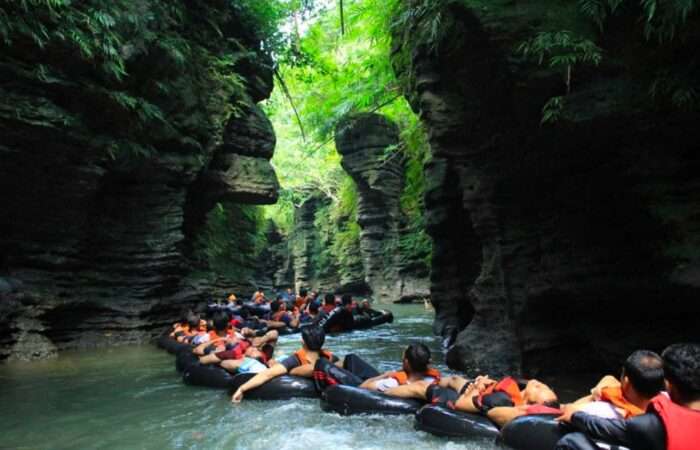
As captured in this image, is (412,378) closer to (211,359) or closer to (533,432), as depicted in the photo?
(533,432)

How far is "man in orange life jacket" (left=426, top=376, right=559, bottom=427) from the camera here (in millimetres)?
4570

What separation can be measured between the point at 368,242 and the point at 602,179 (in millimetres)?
21365

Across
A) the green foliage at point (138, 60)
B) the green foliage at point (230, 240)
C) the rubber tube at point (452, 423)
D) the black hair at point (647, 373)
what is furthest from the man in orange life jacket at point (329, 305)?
the black hair at point (647, 373)

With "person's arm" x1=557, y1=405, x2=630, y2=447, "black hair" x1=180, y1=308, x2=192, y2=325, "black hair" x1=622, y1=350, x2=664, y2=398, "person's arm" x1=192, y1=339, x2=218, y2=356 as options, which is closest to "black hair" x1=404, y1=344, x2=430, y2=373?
"person's arm" x1=557, y1=405, x2=630, y2=447

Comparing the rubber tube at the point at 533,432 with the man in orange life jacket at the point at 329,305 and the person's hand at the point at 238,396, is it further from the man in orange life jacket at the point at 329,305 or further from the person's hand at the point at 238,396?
the man in orange life jacket at the point at 329,305

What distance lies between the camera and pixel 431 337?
13336 mm

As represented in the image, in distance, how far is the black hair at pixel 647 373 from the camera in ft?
11.0

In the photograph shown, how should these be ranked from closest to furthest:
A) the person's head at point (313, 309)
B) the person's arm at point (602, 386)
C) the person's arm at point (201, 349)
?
the person's arm at point (602, 386) < the person's arm at point (201, 349) < the person's head at point (313, 309)

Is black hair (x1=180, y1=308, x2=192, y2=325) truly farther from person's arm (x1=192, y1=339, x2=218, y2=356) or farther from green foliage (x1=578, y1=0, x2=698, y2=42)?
green foliage (x1=578, y1=0, x2=698, y2=42)

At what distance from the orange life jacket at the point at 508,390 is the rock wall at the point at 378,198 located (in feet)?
67.1

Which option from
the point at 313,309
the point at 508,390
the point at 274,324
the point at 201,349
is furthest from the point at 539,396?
the point at 313,309

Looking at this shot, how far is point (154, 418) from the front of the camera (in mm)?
6199

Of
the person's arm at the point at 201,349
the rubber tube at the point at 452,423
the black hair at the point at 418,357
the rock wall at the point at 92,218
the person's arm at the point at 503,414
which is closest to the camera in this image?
the person's arm at the point at 503,414

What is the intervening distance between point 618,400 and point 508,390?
140 cm
